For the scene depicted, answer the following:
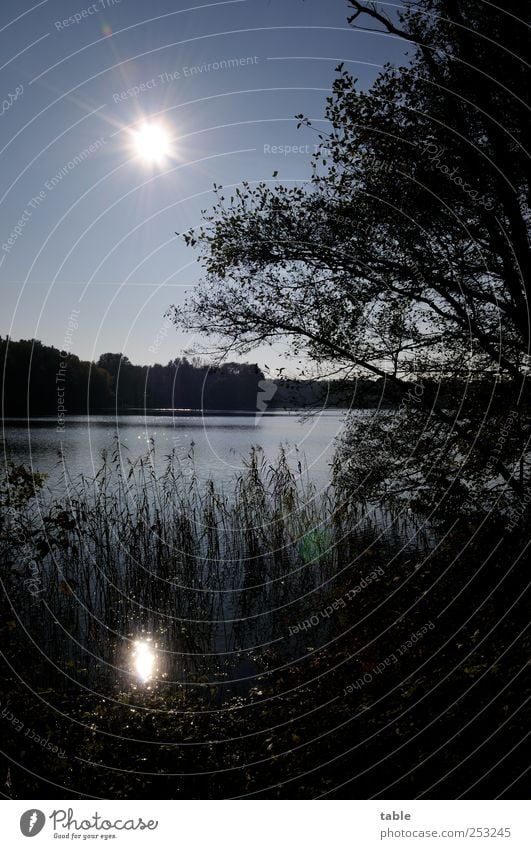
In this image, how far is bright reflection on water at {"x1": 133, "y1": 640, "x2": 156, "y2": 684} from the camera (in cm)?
964

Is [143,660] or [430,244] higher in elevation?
[430,244]

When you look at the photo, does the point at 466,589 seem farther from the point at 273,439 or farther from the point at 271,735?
the point at 273,439

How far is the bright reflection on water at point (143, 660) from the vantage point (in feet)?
31.6

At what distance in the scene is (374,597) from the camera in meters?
11.8

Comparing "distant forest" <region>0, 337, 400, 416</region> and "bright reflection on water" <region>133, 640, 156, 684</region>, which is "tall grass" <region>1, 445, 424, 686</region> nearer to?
"bright reflection on water" <region>133, 640, 156, 684</region>
